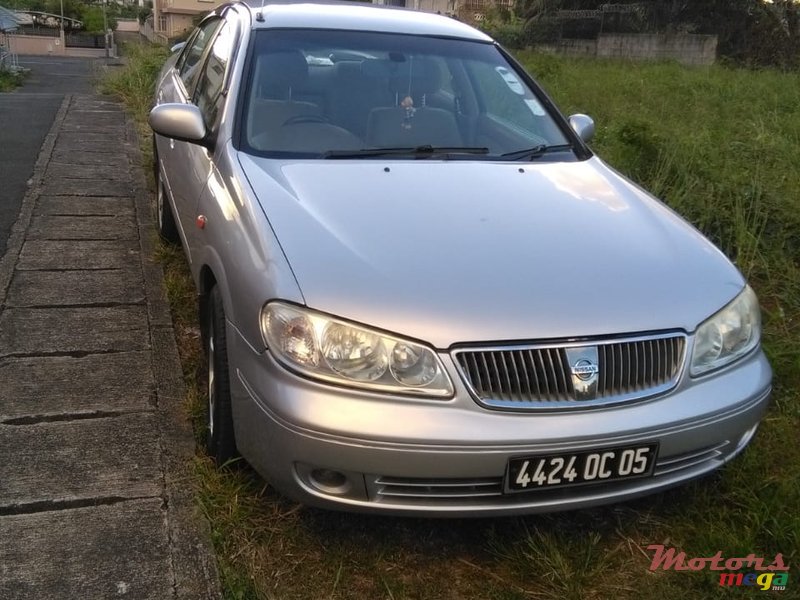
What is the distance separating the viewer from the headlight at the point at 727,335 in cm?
223

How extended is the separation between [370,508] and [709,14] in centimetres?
1571

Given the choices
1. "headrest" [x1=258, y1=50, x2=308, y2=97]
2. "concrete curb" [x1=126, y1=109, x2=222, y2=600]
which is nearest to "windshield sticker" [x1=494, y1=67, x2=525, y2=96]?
"headrest" [x1=258, y1=50, x2=308, y2=97]

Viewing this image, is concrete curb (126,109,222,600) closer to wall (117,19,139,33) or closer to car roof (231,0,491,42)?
car roof (231,0,491,42)

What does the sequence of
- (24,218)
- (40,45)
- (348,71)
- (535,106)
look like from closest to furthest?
(348,71), (535,106), (24,218), (40,45)

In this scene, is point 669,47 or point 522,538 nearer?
point 522,538

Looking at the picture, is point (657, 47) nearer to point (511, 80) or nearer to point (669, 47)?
point (669, 47)

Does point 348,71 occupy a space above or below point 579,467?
above

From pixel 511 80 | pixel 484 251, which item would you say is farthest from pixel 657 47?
pixel 484 251

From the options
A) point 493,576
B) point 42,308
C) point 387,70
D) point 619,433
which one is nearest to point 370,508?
point 493,576

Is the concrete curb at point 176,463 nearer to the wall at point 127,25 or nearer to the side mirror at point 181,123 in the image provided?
the side mirror at point 181,123

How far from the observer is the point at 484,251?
7.60ft

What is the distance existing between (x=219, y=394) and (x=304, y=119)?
1200mm

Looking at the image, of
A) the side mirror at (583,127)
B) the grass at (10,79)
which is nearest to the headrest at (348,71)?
the side mirror at (583,127)

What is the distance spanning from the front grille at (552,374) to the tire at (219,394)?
0.81 meters
